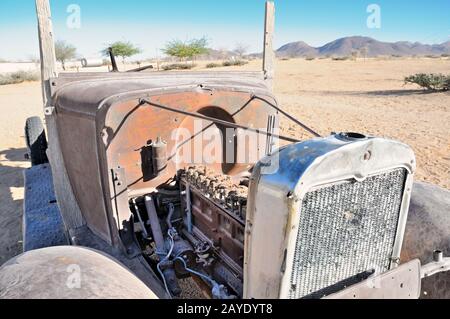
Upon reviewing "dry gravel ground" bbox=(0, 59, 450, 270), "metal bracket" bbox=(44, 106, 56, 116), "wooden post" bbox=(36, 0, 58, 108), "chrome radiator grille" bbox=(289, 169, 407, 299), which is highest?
"wooden post" bbox=(36, 0, 58, 108)

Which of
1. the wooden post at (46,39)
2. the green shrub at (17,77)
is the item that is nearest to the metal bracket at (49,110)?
the wooden post at (46,39)

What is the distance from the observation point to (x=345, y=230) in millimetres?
1892

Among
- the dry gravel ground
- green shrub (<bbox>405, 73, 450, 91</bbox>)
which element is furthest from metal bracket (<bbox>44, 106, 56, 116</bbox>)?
green shrub (<bbox>405, 73, 450, 91</bbox>)

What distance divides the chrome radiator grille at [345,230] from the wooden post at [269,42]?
2222mm

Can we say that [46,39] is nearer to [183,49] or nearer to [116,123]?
[116,123]

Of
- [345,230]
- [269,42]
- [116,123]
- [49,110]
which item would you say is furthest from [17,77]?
[345,230]

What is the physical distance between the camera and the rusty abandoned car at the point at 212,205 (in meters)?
1.73

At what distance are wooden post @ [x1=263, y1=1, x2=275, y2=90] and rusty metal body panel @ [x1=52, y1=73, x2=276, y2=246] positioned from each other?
2.69ft

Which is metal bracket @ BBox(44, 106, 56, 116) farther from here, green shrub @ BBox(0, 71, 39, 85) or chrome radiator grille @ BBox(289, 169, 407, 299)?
green shrub @ BBox(0, 71, 39, 85)

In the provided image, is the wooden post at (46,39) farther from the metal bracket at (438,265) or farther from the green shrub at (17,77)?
the green shrub at (17,77)

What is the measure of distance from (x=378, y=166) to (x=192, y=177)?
4.22 ft

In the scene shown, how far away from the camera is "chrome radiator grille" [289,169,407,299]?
1.76 meters

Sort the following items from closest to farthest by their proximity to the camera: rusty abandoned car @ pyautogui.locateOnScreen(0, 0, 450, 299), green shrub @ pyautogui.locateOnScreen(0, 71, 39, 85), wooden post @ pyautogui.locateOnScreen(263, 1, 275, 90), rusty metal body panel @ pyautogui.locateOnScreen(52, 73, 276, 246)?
rusty abandoned car @ pyautogui.locateOnScreen(0, 0, 450, 299) < rusty metal body panel @ pyautogui.locateOnScreen(52, 73, 276, 246) < wooden post @ pyautogui.locateOnScreen(263, 1, 275, 90) < green shrub @ pyautogui.locateOnScreen(0, 71, 39, 85)

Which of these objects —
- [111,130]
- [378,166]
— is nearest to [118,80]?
[111,130]
